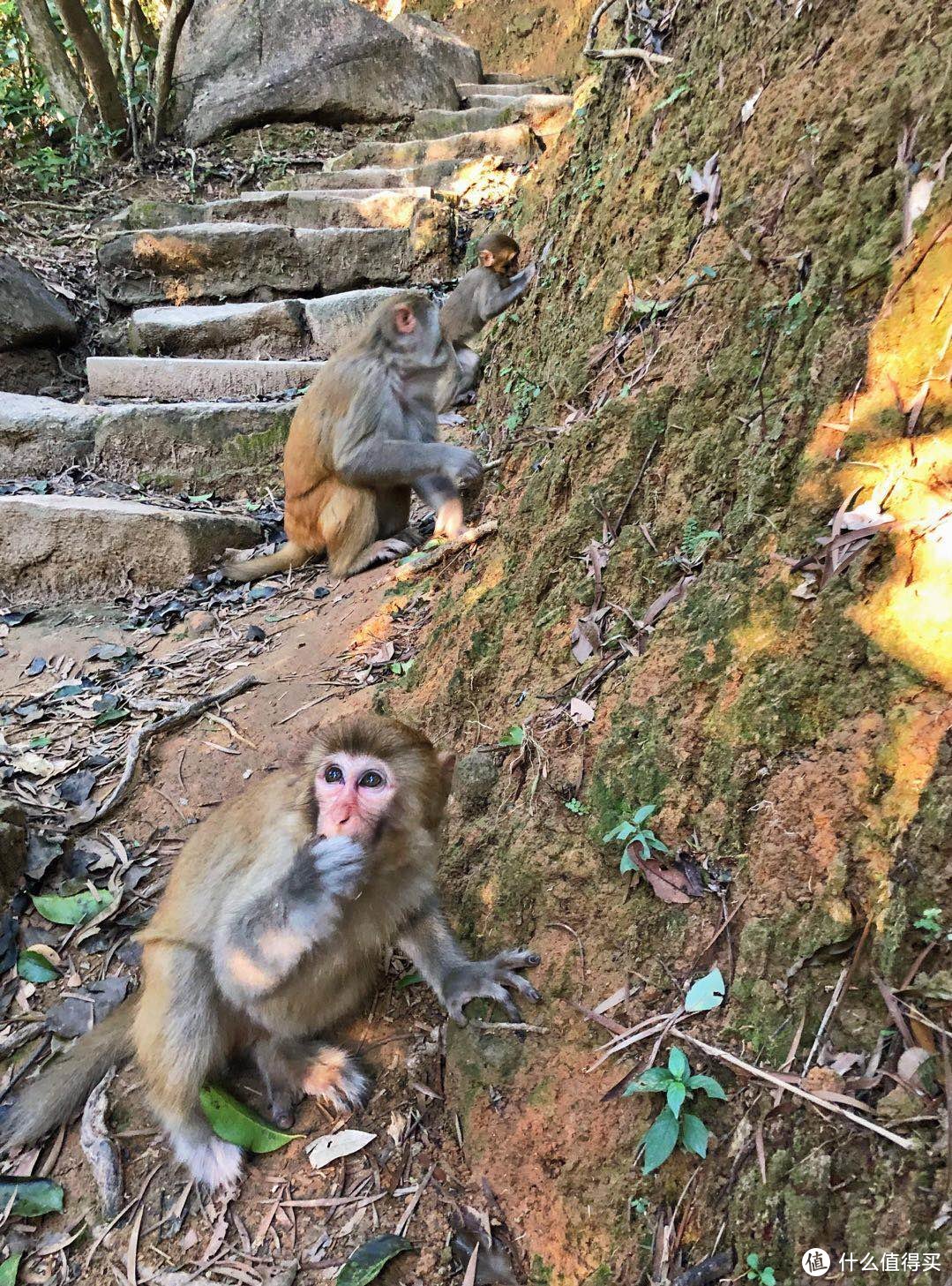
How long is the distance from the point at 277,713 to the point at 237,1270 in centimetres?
245

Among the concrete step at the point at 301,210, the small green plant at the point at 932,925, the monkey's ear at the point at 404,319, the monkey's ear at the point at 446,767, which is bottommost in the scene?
the monkey's ear at the point at 446,767

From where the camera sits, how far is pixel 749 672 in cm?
223

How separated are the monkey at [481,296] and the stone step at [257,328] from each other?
0.93 m

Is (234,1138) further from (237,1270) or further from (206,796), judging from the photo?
(206,796)

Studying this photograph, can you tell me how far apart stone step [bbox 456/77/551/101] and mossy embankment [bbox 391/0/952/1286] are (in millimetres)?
12875

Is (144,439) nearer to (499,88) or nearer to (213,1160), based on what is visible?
(213,1160)

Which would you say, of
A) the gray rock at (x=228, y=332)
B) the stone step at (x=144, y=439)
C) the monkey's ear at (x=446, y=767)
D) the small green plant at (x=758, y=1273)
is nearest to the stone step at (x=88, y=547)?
the stone step at (x=144, y=439)

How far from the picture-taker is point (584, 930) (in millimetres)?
2340

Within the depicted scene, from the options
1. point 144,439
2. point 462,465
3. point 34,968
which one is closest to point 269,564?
point 462,465

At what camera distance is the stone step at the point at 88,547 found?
5875mm

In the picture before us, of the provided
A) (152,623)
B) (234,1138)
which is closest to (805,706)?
(234,1138)

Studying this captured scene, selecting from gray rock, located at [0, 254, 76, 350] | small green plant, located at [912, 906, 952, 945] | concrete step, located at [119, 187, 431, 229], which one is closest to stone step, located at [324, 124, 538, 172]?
concrete step, located at [119, 187, 431, 229]

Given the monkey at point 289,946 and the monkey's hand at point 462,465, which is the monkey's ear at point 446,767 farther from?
the monkey's hand at point 462,465

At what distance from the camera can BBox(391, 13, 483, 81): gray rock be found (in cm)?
1402
